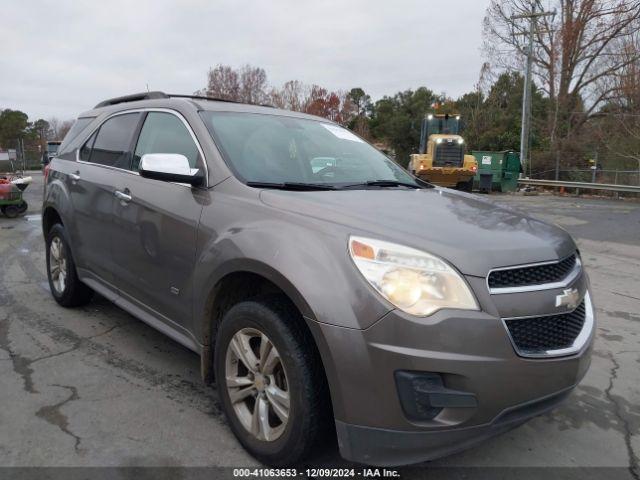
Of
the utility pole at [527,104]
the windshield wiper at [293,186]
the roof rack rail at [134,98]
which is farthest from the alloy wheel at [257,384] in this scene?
the utility pole at [527,104]

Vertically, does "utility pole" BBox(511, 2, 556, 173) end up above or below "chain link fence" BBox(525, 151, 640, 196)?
above

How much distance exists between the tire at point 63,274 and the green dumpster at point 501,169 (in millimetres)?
20439

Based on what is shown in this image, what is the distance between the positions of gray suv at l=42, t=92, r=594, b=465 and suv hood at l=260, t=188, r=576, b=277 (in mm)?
11

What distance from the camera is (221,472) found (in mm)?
2496

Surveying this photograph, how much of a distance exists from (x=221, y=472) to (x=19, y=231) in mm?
9174

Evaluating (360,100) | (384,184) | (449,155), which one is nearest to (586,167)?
(449,155)

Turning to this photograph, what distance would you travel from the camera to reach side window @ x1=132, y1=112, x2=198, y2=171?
128 inches

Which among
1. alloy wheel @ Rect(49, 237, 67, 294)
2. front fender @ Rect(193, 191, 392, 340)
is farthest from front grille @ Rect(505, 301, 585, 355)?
alloy wheel @ Rect(49, 237, 67, 294)

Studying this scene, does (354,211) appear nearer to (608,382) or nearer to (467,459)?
(467,459)

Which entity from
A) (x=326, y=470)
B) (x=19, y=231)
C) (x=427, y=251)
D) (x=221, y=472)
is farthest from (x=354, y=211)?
(x=19, y=231)

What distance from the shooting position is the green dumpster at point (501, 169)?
2283 cm

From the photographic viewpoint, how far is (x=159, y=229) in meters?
3.14

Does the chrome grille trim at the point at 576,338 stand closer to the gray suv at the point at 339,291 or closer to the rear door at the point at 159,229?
the gray suv at the point at 339,291

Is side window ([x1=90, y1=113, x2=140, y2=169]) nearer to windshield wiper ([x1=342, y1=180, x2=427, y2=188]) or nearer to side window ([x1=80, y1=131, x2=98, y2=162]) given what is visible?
side window ([x1=80, y1=131, x2=98, y2=162])
